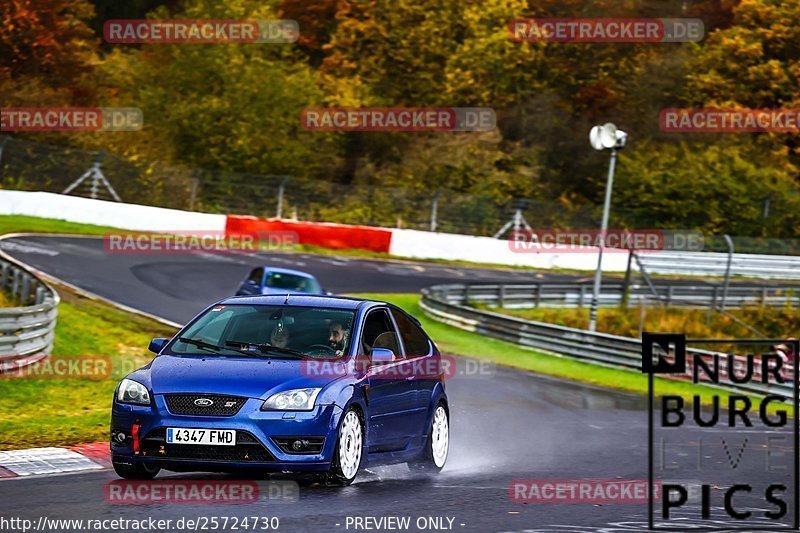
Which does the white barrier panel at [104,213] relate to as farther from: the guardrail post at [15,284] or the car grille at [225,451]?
the car grille at [225,451]

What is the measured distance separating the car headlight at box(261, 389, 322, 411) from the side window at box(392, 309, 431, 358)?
1995 mm

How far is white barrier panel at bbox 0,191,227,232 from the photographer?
126ft

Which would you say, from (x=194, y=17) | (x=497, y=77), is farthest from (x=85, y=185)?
(x=497, y=77)

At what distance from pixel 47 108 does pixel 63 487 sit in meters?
44.1

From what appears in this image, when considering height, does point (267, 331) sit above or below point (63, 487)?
above

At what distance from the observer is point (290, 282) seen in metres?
23.8

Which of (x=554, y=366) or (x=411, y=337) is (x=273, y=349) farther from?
(x=554, y=366)

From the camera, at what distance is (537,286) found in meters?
34.3

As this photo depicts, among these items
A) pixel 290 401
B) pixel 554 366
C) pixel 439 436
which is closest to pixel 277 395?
pixel 290 401

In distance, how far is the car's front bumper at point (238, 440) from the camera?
8.66 metres

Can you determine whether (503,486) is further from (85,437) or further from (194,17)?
(194,17)

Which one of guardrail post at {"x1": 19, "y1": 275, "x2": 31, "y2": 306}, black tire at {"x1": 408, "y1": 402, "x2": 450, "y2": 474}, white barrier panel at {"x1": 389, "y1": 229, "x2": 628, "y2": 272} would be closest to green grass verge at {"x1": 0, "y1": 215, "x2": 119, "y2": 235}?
white barrier panel at {"x1": 389, "y1": 229, "x2": 628, "y2": 272}

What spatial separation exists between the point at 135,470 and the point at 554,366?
699 inches

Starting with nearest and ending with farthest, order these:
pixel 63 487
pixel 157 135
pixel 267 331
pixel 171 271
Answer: pixel 63 487 < pixel 267 331 < pixel 171 271 < pixel 157 135
